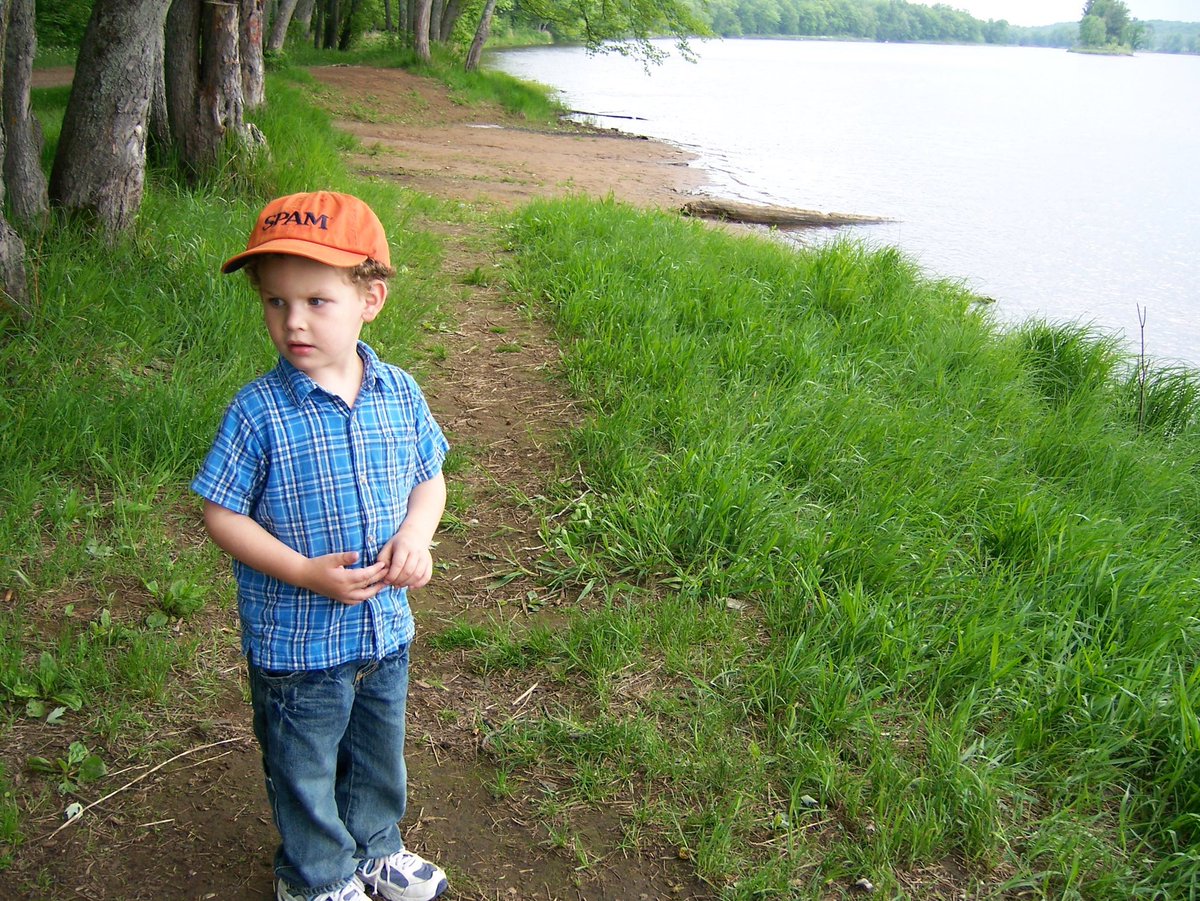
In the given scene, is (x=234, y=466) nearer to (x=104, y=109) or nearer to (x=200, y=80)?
(x=104, y=109)

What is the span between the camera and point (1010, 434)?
505 cm

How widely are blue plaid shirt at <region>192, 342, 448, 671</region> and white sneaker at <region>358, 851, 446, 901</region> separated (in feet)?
1.96

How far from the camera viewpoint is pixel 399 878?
7.31ft

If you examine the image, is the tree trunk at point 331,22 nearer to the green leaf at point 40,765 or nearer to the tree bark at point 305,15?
the tree bark at point 305,15

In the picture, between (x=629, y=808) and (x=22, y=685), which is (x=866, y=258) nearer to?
(x=629, y=808)

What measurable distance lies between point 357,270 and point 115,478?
207 centimetres

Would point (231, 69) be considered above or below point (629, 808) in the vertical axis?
above

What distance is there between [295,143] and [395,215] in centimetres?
98

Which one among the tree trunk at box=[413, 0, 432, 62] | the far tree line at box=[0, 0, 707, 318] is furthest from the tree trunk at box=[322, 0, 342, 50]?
the far tree line at box=[0, 0, 707, 318]

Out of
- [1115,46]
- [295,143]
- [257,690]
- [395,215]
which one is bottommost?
[257,690]

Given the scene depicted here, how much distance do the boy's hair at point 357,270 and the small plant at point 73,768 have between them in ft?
4.59

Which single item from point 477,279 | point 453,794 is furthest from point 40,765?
point 477,279

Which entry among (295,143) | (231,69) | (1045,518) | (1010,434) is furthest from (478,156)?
(1045,518)

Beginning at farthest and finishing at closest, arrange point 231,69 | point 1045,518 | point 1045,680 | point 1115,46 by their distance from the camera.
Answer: point 1115,46 < point 231,69 < point 1045,518 < point 1045,680
